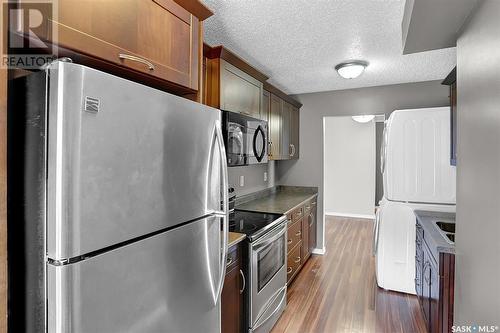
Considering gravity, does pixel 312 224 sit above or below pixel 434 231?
below

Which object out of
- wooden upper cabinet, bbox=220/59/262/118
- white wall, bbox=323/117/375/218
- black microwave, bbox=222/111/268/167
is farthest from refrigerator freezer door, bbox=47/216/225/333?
white wall, bbox=323/117/375/218

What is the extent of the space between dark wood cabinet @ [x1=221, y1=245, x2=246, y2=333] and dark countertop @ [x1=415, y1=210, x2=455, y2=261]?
4.47 feet

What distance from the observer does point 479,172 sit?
1.06 meters

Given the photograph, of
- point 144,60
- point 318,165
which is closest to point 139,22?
point 144,60

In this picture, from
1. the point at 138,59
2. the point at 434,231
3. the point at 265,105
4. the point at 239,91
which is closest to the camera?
the point at 138,59

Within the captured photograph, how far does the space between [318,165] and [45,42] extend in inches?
148

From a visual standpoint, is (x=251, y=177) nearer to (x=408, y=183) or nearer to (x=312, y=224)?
(x=312, y=224)

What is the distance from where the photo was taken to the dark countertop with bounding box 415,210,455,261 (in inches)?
69.5

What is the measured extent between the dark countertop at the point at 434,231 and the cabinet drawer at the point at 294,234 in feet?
4.05

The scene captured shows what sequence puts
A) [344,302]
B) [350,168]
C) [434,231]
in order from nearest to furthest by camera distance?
[434,231], [344,302], [350,168]

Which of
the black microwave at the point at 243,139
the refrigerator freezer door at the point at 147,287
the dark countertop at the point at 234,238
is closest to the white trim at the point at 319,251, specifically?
the black microwave at the point at 243,139

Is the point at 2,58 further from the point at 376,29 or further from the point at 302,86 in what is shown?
the point at 302,86

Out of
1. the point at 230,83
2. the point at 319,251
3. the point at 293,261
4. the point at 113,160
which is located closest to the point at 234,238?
the point at 113,160

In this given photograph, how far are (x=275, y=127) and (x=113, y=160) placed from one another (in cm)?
263
